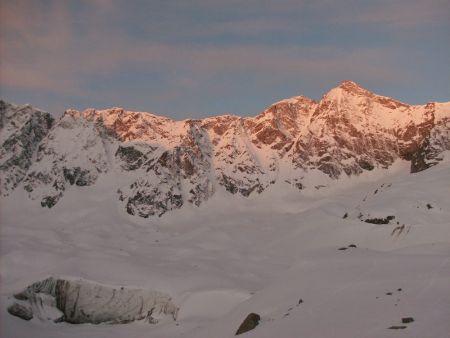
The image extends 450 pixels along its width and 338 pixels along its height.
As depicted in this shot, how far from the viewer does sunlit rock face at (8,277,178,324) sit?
249 feet

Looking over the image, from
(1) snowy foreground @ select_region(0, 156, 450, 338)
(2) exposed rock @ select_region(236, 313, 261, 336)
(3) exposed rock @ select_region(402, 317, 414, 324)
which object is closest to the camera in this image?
(3) exposed rock @ select_region(402, 317, 414, 324)

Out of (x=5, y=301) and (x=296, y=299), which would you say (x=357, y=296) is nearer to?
(x=296, y=299)

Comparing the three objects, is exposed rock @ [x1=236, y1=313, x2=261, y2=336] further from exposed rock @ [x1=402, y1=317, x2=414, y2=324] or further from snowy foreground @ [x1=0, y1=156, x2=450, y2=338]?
exposed rock @ [x1=402, y1=317, x2=414, y2=324]

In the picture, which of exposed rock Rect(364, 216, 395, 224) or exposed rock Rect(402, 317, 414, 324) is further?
exposed rock Rect(364, 216, 395, 224)

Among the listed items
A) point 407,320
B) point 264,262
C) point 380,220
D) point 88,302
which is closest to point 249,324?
point 407,320

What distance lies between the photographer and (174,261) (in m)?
98.1

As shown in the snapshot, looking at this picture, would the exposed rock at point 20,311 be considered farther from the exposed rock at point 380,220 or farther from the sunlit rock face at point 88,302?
the exposed rock at point 380,220

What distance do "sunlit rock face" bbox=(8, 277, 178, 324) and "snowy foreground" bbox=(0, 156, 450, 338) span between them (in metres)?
1.39

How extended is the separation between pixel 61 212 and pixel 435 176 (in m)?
124

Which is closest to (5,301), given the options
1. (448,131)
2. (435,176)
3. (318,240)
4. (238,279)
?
(238,279)

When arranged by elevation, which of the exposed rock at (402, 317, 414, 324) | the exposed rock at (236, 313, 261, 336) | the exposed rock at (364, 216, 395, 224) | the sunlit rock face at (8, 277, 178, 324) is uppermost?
the exposed rock at (402, 317, 414, 324)

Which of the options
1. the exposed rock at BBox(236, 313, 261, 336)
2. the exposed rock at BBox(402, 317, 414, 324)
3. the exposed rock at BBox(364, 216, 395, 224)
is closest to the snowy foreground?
the exposed rock at BBox(402, 317, 414, 324)

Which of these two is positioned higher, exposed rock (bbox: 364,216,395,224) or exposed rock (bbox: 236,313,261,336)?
exposed rock (bbox: 236,313,261,336)

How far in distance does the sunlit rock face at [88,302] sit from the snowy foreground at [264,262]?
1.39 meters
